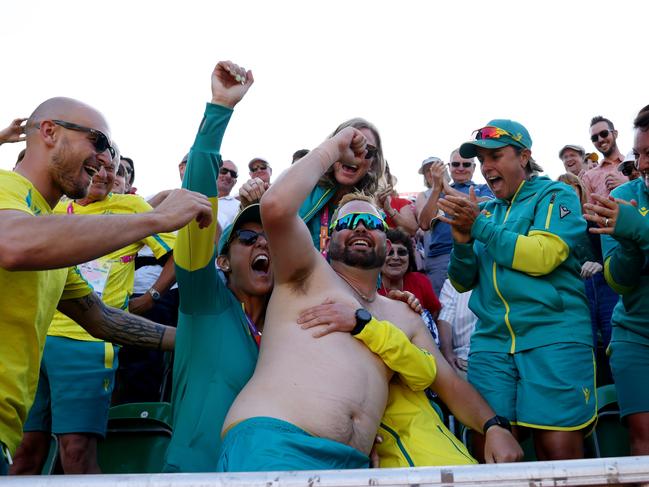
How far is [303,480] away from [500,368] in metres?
2.41

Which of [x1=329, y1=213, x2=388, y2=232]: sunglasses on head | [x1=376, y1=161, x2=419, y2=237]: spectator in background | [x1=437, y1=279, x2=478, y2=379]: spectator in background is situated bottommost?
[x1=437, y1=279, x2=478, y2=379]: spectator in background

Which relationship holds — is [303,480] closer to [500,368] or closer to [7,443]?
[7,443]

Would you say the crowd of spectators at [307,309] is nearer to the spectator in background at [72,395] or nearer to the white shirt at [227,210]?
the spectator in background at [72,395]

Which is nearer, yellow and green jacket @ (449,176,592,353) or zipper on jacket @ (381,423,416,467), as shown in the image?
zipper on jacket @ (381,423,416,467)

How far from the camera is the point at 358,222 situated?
3695 millimetres

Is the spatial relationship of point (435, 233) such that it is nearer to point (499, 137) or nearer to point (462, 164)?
point (462, 164)

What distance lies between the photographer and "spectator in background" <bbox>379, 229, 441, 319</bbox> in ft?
17.4

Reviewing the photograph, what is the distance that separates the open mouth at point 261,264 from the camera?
3730mm

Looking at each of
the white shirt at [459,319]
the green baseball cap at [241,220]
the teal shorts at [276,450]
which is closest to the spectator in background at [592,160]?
the white shirt at [459,319]

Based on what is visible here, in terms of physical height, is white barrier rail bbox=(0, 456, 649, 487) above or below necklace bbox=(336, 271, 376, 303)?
above

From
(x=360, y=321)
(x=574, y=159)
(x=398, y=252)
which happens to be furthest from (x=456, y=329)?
(x=574, y=159)

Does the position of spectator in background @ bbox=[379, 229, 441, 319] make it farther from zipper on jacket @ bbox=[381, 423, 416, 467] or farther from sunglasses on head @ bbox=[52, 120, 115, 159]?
sunglasses on head @ bbox=[52, 120, 115, 159]

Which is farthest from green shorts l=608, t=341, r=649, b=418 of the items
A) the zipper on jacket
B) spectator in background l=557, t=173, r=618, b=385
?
the zipper on jacket

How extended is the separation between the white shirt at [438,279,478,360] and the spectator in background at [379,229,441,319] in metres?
0.10
